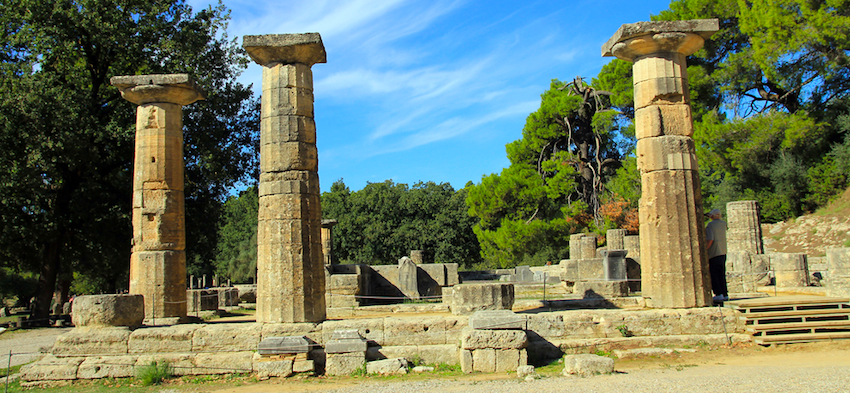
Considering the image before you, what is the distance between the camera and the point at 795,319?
866cm

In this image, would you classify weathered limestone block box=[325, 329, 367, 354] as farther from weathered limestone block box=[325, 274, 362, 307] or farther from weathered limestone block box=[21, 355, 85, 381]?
weathered limestone block box=[325, 274, 362, 307]

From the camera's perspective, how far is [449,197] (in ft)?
132

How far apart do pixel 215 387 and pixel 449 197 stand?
33.0m

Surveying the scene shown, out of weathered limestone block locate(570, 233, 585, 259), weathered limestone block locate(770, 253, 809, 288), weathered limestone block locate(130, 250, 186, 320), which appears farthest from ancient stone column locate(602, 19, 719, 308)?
weathered limestone block locate(570, 233, 585, 259)

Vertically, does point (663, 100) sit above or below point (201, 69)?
below

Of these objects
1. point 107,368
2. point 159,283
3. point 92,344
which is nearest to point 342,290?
point 159,283

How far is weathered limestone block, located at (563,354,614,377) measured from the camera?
7098 millimetres

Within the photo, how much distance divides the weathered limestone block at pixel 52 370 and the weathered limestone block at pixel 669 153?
9017 millimetres

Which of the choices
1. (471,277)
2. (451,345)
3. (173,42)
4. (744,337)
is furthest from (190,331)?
(471,277)

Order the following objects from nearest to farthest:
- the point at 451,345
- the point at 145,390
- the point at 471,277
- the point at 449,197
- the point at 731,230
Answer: the point at 145,390 < the point at 451,345 < the point at 731,230 < the point at 471,277 < the point at 449,197

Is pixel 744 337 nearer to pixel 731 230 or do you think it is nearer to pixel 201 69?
pixel 731 230

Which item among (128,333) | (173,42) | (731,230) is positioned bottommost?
(128,333)

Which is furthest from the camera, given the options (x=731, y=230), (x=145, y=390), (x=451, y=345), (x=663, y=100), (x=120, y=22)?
(x=731, y=230)

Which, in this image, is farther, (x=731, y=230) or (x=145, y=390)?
(x=731, y=230)
